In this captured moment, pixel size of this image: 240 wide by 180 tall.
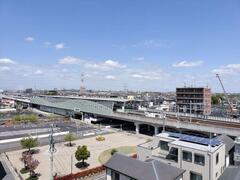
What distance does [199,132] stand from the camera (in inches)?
1955

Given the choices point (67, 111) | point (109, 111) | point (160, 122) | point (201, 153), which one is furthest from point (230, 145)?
point (67, 111)

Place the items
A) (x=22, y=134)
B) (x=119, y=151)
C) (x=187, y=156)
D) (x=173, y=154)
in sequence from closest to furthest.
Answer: (x=187, y=156) < (x=173, y=154) < (x=119, y=151) < (x=22, y=134)

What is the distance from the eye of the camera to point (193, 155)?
24312 millimetres

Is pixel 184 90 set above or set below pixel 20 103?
above

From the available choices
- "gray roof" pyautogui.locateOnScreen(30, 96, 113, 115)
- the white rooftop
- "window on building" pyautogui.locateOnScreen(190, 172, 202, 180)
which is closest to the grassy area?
the white rooftop

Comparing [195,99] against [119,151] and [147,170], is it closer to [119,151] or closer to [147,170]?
[119,151]

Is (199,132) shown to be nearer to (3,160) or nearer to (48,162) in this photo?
(48,162)

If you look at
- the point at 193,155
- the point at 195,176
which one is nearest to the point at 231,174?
the point at 195,176

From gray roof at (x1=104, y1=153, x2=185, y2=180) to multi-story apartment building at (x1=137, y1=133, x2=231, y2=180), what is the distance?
2.41 metres

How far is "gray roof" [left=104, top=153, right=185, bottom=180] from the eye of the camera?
2119 cm

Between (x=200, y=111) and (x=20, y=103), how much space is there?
10286 cm

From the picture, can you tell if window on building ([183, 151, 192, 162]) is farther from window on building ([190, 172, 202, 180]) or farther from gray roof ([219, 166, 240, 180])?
gray roof ([219, 166, 240, 180])

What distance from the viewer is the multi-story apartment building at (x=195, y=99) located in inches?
3632

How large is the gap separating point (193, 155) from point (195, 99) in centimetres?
7533
